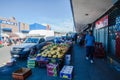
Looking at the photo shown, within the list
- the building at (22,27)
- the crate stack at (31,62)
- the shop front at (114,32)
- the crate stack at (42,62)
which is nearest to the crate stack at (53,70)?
the crate stack at (42,62)

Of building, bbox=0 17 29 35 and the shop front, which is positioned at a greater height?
building, bbox=0 17 29 35

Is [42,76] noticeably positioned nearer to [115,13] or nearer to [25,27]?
[115,13]

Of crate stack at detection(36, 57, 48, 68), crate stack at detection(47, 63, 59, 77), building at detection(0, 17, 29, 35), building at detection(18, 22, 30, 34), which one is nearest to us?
crate stack at detection(47, 63, 59, 77)

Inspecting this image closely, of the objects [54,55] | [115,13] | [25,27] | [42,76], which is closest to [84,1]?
[115,13]

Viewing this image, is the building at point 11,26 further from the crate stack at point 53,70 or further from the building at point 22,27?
the crate stack at point 53,70

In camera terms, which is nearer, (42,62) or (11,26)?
(42,62)

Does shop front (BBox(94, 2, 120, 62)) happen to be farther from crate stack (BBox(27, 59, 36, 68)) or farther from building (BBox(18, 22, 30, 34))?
building (BBox(18, 22, 30, 34))


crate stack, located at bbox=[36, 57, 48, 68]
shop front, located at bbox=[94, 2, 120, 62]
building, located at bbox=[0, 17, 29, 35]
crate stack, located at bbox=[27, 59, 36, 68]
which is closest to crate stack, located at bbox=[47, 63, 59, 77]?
crate stack, located at bbox=[36, 57, 48, 68]

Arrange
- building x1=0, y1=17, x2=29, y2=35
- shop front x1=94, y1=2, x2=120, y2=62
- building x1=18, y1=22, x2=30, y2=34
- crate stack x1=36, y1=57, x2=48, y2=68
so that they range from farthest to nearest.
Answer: building x1=18, y1=22, x2=30, y2=34, building x1=0, y1=17, x2=29, y2=35, shop front x1=94, y1=2, x2=120, y2=62, crate stack x1=36, y1=57, x2=48, y2=68

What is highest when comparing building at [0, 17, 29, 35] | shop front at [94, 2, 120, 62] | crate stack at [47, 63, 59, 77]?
building at [0, 17, 29, 35]

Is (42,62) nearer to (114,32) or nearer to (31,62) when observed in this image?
(31,62)

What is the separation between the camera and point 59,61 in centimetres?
485

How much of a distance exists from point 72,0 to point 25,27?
38914 millimetres

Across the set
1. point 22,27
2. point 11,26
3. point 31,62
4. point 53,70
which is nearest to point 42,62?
point 31,62
